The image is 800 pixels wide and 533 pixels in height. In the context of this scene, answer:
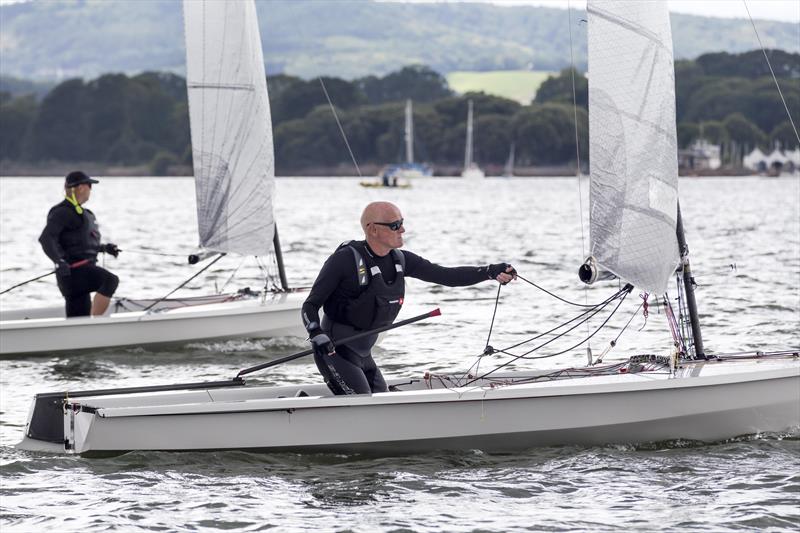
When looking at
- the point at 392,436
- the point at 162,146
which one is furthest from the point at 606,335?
the point at 162,146

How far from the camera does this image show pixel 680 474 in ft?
28.0

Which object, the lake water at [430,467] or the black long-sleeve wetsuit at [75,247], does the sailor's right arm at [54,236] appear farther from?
the lake water at [430,467]

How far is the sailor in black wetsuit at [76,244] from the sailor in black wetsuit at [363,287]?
5.25 meters

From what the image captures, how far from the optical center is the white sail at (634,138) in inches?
365

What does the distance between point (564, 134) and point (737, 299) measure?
126 m

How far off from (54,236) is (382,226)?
5763 mm

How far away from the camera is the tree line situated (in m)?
145

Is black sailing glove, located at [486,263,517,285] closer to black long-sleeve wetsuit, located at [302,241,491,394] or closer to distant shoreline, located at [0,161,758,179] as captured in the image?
black long-sleeve wetsuit, located at [302,241,491,394]

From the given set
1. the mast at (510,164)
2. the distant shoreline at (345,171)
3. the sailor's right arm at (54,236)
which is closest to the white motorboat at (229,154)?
the sailor's right arm at (54,236)

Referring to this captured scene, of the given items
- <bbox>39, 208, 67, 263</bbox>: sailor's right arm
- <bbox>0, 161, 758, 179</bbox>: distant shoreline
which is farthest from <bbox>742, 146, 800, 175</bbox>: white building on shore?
<bbox>39, 208, 67, 263</bbox>: sailor's right arm

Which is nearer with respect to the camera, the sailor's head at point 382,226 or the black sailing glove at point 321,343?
the black sailing glove at point 321,343

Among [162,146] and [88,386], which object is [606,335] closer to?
[88,386]

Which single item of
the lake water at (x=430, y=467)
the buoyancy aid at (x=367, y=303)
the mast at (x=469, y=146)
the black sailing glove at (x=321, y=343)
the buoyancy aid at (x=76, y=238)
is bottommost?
the lake water at (x=430, y=467)

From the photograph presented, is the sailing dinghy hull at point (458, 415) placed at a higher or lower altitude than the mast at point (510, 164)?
lower
